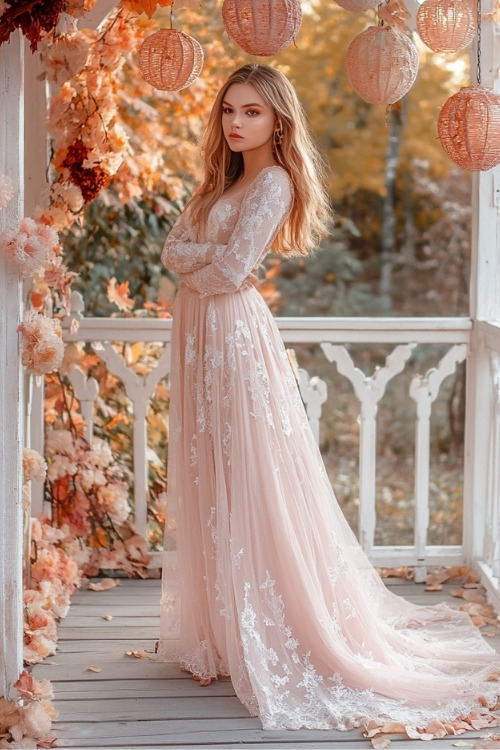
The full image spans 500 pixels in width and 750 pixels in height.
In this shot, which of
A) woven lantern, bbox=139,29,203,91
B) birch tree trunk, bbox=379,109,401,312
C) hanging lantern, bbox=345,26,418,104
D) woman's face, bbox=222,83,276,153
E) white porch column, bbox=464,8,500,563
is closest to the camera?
hanging lantern, bbox=345,26,418,104

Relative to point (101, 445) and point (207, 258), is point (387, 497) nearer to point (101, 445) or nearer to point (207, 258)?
point (101, 445)

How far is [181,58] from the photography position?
322 centimetres

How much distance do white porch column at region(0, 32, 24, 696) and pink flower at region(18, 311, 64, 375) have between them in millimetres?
29

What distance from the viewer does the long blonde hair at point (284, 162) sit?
3.13 m

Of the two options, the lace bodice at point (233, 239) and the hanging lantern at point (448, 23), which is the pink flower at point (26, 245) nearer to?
the lace bodice at point (233, 239)

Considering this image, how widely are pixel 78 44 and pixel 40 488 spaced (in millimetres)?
1814

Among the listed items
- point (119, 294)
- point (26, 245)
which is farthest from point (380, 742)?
point (119, 294)

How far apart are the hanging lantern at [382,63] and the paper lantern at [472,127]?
0.58ft

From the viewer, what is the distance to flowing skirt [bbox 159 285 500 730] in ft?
9.82

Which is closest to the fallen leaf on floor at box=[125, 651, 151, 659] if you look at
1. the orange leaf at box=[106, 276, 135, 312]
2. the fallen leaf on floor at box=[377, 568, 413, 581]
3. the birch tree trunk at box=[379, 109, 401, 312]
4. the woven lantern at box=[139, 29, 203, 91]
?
the fallen leaf on floor at box=[377, 568, 413, 581]

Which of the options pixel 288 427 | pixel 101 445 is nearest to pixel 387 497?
pixel 101 445

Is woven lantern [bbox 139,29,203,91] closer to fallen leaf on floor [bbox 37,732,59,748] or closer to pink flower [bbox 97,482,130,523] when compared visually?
pink flower [bbox 97,482,130,523]

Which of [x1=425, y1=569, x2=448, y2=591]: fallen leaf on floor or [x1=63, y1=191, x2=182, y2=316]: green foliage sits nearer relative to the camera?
[x1=425, y1=569, x2=448, y2=591]: fallen leaf on floor

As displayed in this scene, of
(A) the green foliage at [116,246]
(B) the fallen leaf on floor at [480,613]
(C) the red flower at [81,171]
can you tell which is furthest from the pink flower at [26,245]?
(B) the fallen leaf on floor at [480,613]
